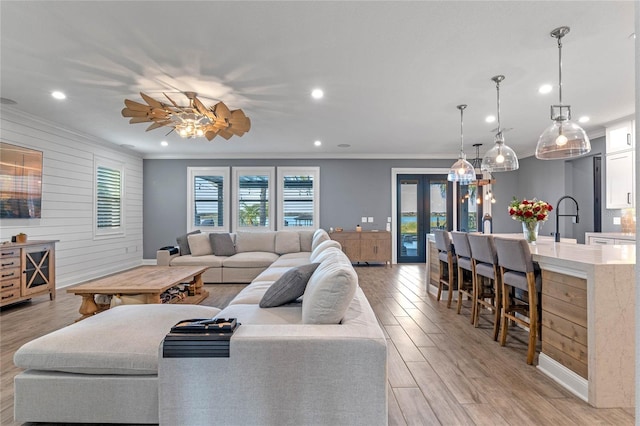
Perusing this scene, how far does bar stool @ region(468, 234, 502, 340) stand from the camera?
9.89 feet

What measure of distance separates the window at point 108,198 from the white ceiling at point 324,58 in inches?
56.0

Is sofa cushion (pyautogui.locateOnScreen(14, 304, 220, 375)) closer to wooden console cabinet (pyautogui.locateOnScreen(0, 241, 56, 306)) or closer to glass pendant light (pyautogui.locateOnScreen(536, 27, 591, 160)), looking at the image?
wooden console cabinet (pyautogui.locateOnScreen(0, 241, 56, 306))

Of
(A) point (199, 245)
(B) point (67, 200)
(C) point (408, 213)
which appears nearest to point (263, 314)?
(A) point (199, 245)

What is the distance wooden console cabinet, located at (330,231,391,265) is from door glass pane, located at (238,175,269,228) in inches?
71.7

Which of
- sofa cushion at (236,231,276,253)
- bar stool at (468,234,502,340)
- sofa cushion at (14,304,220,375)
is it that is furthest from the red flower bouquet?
sofa cushion at (236,231,276,253)

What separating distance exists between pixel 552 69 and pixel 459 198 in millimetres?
4875

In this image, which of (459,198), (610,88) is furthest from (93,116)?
(459,198)

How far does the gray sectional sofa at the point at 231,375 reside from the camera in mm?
1498

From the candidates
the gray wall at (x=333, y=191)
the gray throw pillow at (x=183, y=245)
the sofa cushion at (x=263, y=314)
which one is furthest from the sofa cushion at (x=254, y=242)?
the sofa cushion at (x=263, y=314)

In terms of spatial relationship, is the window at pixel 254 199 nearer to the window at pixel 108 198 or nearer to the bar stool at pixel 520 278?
the window at pixel 108 198

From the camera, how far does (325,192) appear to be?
7.71m

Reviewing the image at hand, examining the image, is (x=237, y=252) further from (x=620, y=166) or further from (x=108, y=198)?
(x=620, y=166)

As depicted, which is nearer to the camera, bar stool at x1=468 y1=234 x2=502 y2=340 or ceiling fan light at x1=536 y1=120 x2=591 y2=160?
ceiling fan light at x1=536 y1=120 x2=591 y2=160

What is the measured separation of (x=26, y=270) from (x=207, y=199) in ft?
A: 12.7
